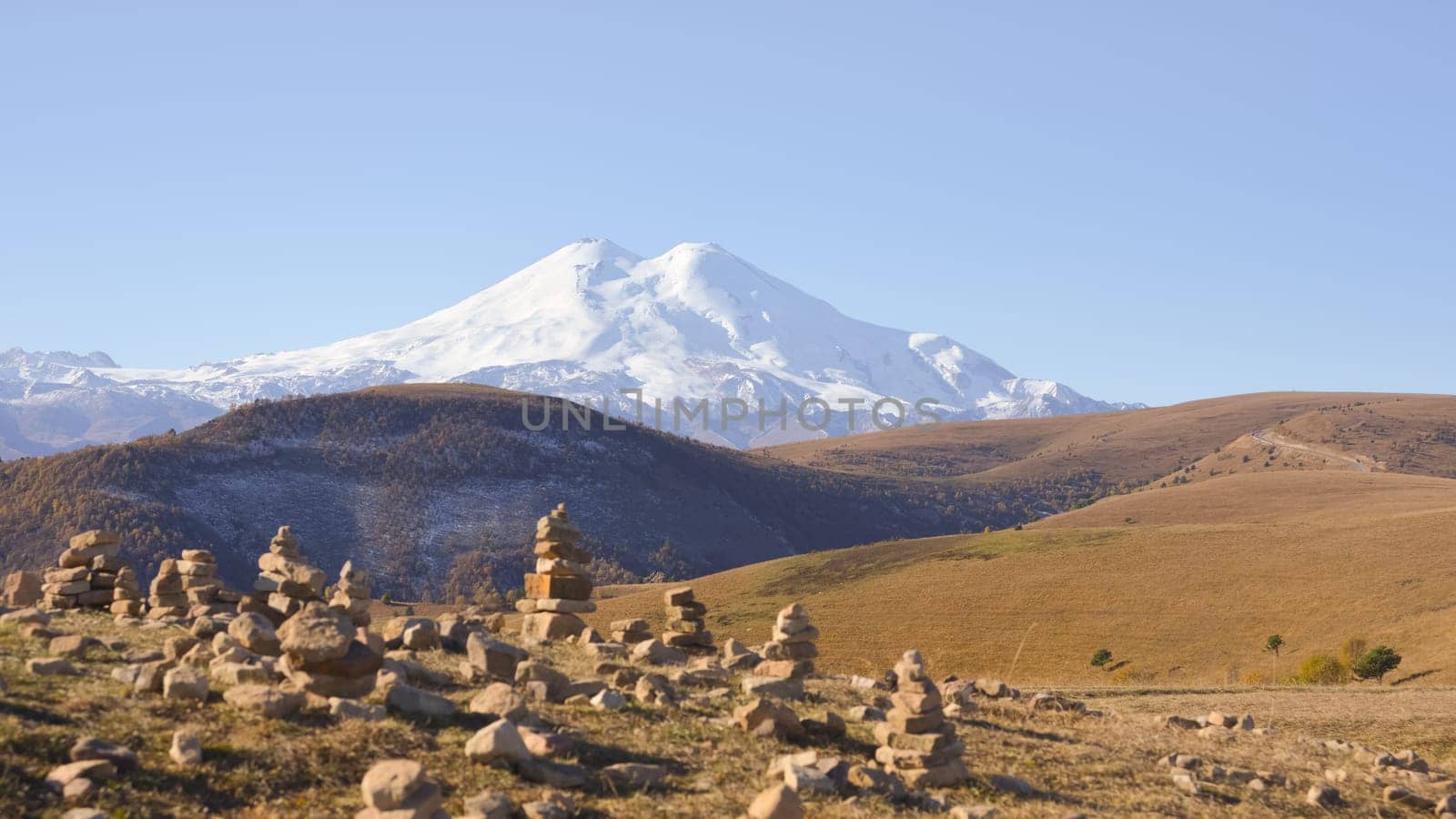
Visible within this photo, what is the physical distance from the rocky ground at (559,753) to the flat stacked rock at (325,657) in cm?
28

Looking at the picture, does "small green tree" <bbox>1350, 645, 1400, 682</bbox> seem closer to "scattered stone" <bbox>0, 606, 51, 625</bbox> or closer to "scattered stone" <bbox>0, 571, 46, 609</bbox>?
"scattered stone" <bbox>0, 571, 46, 609</bbox>

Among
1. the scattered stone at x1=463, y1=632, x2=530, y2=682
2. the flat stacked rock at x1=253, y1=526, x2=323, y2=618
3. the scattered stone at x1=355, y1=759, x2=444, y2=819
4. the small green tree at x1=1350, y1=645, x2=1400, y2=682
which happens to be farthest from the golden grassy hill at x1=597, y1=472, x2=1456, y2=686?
the scattered stone at x1=355, y1=759, x2=444, y2=819

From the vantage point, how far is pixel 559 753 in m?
12.0

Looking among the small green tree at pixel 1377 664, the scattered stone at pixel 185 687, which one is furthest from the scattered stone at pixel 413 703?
the small green tree at pixel 1377 664

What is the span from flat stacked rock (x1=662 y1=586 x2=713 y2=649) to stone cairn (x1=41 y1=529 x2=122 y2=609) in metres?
9.17

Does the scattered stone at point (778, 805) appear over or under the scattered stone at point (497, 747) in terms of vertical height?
under

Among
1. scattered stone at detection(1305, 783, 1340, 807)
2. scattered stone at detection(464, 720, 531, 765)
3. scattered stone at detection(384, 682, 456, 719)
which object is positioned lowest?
scattered stone at detection(1305, 783, 1340, 807)

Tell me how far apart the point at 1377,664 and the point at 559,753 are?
4056 centimetres

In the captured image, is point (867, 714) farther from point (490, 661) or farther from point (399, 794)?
point (399, 794)

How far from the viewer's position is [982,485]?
194 meters

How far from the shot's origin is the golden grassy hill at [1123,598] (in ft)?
182

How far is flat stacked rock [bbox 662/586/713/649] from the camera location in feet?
71.1

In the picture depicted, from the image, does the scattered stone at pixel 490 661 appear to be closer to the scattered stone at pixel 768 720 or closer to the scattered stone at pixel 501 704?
the scattered stone at pixel 501 704

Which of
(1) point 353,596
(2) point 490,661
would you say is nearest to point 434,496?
(1) point 353,596
